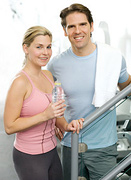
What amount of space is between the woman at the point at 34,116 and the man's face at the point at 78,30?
247 mm

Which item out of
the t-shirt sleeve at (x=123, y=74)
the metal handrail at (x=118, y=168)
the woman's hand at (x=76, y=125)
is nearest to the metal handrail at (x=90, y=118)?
the woman's hand at (x=76, y=125)

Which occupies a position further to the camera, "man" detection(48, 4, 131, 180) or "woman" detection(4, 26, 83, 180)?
"man" detection(48, 4, 131, 180)

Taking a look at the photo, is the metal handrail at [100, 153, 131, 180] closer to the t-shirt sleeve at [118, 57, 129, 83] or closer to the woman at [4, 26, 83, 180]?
the woman at [4, 26, 83, 180]

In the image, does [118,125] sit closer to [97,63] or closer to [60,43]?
[97,63]

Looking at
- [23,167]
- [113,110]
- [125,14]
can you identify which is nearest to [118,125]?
[113,110]

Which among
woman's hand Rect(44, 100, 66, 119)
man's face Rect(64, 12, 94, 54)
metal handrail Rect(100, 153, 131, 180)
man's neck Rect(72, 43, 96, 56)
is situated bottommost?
metal handrail Rect(100, 153, 131, 180)

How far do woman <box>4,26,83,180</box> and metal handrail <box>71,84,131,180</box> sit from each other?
0.18ft

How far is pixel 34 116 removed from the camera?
4.90ft

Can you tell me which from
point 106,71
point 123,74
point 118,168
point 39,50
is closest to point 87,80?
point 106,71

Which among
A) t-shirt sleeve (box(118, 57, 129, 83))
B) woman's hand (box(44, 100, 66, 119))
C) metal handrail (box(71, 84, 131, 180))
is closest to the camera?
woman's hand (box(44, 100, 66, 119))

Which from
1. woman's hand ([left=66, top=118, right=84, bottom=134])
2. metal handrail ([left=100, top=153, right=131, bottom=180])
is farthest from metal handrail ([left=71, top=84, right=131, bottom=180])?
metal handrail ([left=100, top=153, right=131, bottom=180])

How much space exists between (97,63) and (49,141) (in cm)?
64

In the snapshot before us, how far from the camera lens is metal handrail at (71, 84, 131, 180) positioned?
1.58 m

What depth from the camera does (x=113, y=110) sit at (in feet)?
5.44
